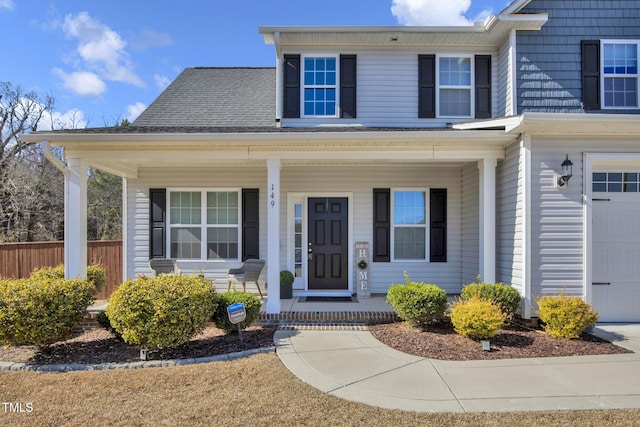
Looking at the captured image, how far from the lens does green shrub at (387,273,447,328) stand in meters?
5.31

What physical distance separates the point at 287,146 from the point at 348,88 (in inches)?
87.4

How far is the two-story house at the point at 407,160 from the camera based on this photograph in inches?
222

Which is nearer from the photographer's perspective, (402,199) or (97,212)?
(402,199)

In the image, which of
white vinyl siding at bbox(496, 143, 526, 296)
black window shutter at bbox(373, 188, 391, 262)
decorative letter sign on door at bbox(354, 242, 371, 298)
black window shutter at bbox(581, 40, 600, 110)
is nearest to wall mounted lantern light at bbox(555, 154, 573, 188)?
white vinyl siding at bbox(496, 143, 526, 296)

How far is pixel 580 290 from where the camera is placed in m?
5.64

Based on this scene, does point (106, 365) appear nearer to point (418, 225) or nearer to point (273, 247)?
point (273, 247)

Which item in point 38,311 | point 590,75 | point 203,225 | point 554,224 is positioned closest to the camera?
point 38,311

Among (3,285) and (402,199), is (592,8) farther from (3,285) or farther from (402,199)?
(3,285)

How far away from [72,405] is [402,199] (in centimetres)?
634

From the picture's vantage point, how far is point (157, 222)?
7832mm

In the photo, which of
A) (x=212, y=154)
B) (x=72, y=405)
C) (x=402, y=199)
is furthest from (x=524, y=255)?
(x=72, y=405)

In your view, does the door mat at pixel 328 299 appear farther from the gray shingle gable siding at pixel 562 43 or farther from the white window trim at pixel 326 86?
the gray shingle gable siding at pixel 562 43

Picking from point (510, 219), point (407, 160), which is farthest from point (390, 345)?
point (407, 160)

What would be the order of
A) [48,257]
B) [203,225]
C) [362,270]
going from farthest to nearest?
[48,257]
[203,225]
[362,270]
